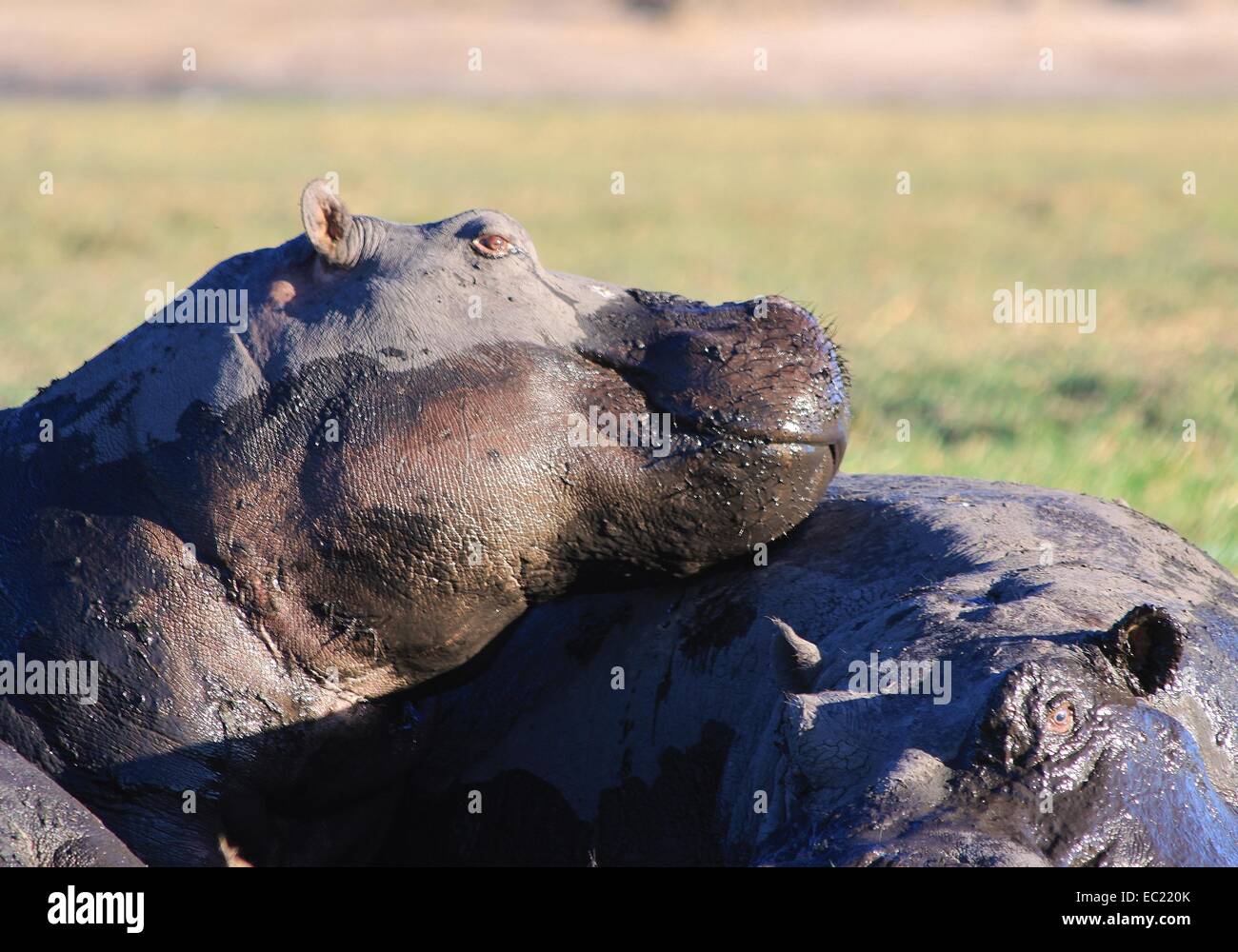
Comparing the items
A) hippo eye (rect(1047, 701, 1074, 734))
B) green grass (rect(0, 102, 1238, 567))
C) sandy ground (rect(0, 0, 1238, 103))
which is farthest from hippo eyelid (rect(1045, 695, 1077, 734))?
A: sandy ground (rect(0, 0, 1238, 103))

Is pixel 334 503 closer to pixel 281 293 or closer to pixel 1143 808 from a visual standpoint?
pixel 281 293

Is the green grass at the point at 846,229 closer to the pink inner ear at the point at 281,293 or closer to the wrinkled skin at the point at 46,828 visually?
the pink inner ear at the point at 281,293

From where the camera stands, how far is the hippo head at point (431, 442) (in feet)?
13.7

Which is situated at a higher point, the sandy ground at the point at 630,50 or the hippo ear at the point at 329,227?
the sandy ground at the point at 630,50

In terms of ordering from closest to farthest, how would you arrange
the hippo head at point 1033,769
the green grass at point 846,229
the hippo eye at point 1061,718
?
the hippo head at point 1033,769
the hippo eye at point 1061,718
the green grass at point 846,229

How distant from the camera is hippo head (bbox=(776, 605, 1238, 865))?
10.2 feet

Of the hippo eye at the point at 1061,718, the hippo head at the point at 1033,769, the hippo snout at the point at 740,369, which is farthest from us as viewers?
the hippo snout at the point at 740,369

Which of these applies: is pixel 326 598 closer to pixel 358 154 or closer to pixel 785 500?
pixel 785 500

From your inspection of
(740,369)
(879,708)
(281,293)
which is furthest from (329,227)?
(879,708)

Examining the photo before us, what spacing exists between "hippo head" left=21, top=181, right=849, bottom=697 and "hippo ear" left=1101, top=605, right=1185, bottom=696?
1077mm

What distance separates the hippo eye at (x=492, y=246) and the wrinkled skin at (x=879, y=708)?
3.14 ft

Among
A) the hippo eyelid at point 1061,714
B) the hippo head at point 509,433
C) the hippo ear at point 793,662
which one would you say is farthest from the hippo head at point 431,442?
the hippo eyelid at point 1061,714

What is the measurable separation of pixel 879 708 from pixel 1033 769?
0.36 m
